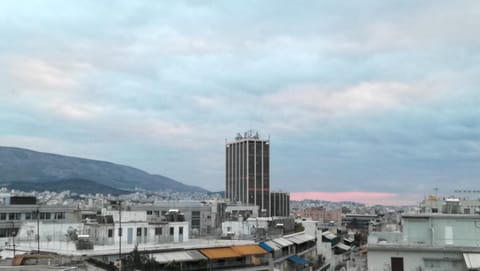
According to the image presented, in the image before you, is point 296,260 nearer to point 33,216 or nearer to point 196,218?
point 33,216

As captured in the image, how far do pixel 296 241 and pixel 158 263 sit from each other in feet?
112

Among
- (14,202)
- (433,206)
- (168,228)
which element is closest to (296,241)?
(168,228)

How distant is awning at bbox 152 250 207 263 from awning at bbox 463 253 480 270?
24188 mm

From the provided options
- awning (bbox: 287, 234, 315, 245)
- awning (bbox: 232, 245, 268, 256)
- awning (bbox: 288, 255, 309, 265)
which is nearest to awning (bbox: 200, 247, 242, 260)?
awning (bbox: 232, 245, 268, 256)

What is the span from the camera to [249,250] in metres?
51.7

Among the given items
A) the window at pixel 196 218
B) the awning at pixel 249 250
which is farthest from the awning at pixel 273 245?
the window at pixel 196 218

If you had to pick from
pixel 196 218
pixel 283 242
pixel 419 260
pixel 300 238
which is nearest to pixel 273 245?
pixel 283 242

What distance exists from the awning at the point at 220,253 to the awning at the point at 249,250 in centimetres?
73

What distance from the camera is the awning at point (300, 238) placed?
233 feet

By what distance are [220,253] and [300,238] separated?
2985cm

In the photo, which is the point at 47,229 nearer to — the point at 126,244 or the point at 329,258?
the point at 126,244

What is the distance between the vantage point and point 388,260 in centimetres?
2516

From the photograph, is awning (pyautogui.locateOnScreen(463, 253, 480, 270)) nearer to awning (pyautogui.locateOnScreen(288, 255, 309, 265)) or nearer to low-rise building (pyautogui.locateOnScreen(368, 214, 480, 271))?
low-rise building (pyautogui.locateOnScreen(368, 214, 480, 271))

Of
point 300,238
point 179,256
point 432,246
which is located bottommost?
point 300,238
